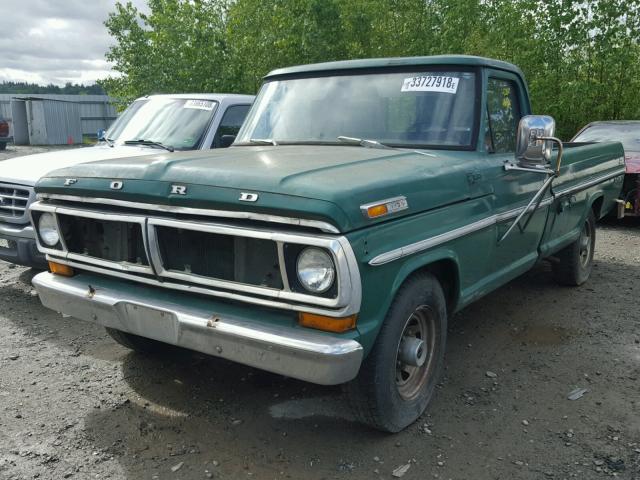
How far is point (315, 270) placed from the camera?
2.62 meters

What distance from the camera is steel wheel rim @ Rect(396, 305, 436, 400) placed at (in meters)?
3.27

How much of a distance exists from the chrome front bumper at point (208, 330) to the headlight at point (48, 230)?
26 cm

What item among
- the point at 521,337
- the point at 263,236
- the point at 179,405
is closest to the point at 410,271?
the point at 263,236

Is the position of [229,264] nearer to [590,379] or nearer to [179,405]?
[179,405]

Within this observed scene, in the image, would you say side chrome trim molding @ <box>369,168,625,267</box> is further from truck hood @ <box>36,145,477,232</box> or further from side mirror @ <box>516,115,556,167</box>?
side mirror @ <box>516,115,556,167</box>

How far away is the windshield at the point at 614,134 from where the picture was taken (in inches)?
384

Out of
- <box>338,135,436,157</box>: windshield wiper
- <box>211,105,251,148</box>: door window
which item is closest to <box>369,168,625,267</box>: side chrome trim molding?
<box>338,135,436,157</box>: windshield wiper

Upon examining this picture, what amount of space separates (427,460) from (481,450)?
31 centimetres

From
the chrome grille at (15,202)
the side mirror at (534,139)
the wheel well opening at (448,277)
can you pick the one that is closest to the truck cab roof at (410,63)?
the side mirror at (534,139)

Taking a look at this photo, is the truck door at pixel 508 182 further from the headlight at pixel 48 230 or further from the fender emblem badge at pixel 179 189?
the headlight at pixel 48 230

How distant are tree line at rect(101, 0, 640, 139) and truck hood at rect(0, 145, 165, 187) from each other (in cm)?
876

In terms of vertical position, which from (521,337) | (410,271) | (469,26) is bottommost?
(521,337)

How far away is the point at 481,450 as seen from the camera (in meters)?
3.08

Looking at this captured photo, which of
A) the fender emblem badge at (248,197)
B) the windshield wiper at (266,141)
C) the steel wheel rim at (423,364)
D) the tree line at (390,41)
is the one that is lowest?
the steel wheel rim at (423,364)
